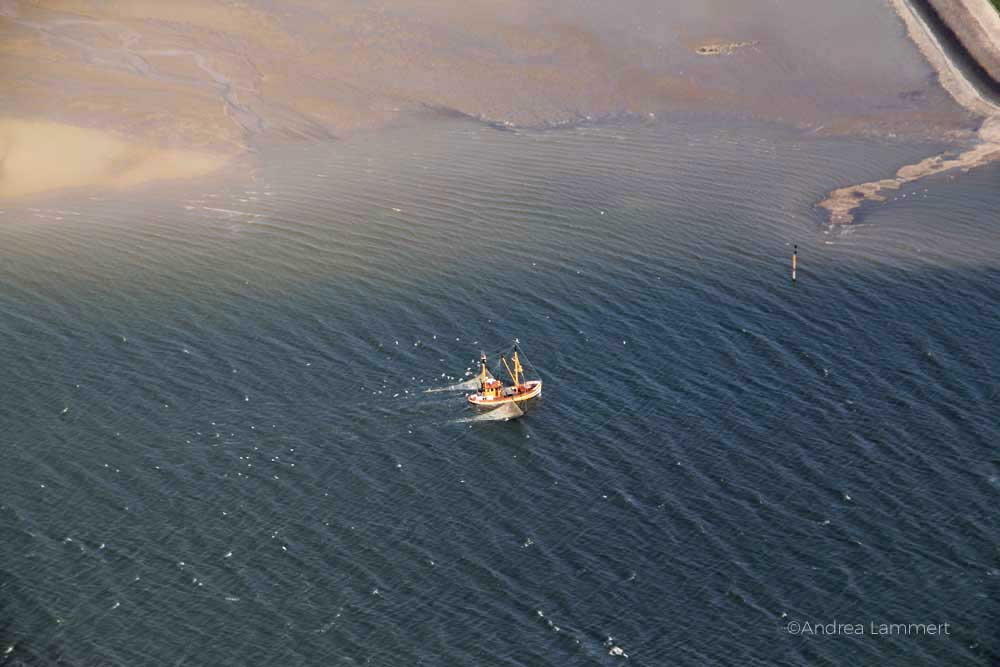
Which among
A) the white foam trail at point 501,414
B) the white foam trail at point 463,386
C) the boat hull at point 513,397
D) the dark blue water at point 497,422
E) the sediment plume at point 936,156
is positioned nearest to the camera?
the dark blue water at point 497,422

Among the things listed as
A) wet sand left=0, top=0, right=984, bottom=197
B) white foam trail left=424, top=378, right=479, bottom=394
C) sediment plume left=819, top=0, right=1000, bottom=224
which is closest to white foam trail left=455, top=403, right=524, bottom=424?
white foam trail left=424, top=378, right=479, bottom=394

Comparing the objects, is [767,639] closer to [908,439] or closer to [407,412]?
[908,439]

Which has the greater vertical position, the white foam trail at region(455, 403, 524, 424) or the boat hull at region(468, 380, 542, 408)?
the boat hull at region(468, 380, 542, 408)

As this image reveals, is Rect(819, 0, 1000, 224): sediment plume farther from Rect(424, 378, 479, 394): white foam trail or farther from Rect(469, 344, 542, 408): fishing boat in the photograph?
Rect(424, 378, 479, 394): white foam trail

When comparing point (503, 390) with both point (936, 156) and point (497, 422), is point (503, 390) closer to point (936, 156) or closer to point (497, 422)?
point (497, 422)

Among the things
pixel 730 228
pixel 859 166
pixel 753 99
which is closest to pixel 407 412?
pixel 730 228

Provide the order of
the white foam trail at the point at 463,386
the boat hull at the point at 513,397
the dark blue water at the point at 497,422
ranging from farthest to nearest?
1. the white foam trail at the point at 463,386
2. the boat hull at the point at 513,397
3. the dark blue water at the point at 497,422

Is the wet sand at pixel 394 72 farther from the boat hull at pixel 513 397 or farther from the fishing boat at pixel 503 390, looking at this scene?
the boat hull at pixel 513 397

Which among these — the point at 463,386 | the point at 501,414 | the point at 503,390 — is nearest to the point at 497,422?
the point at 501,414

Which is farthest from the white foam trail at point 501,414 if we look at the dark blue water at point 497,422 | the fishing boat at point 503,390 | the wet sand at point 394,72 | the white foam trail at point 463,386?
the wet sand at point 394,72
